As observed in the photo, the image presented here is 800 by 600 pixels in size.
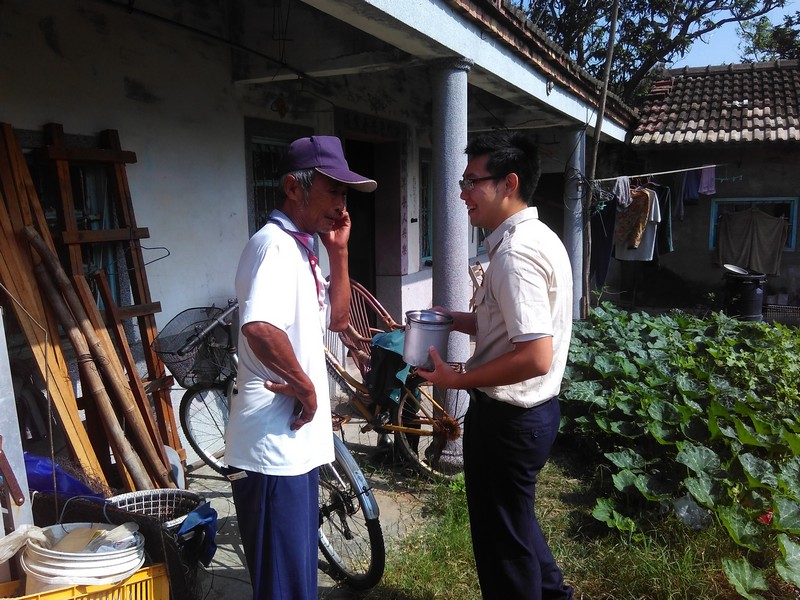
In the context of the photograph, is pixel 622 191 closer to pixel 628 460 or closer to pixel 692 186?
pixel 692 186

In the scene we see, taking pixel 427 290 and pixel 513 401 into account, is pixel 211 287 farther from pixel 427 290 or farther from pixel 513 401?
pixel 427 290

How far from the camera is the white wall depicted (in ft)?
10.8

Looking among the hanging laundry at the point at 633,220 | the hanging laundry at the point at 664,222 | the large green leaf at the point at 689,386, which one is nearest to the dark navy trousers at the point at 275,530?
the large green leaf at the point at 689,386

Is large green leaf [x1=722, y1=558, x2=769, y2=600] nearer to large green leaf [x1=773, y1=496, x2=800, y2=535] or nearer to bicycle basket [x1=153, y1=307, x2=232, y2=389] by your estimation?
large green leaf [x1=773, y1=496, x2=800, y2=535]

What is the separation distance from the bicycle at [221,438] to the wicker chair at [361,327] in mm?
802

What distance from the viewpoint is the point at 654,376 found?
15.1 feet

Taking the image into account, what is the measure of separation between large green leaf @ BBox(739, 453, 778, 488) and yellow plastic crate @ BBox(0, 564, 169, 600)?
285cm

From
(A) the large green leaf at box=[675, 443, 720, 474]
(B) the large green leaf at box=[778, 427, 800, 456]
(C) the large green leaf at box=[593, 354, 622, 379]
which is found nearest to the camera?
(B) the large green leaf at box=[778, 427, 800, 456]

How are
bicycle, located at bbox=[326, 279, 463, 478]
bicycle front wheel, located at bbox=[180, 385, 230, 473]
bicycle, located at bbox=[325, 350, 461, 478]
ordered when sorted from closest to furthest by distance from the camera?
bicycle, located at bbox=[326, 279, 463, 478], bicycle, located at bbox=[325, 350, 461, 478], bicycle front wheel, located at bbox=[180, 385, 230, 473]

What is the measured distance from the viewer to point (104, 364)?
3102mm

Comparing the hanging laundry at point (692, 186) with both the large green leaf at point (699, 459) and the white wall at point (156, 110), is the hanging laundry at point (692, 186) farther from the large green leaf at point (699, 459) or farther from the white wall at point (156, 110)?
the white wall at point (156, 110)

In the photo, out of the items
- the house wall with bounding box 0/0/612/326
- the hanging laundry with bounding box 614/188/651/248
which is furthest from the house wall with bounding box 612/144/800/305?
the house wall with bounding box 0/0/612/326

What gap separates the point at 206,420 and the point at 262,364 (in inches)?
102

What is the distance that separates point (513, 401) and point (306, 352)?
0.76m
